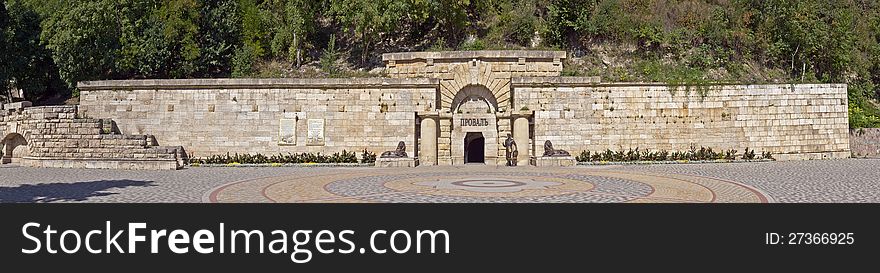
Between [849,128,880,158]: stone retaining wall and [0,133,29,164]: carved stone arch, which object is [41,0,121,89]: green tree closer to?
[0,133,29,164]: carved stone arch

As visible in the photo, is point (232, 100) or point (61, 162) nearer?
point (61, 162)

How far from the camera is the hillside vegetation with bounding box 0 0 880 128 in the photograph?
2788cm

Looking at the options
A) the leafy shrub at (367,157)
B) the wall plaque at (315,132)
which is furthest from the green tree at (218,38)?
the leafy shrub at (367,157)

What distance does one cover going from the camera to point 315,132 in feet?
81.8

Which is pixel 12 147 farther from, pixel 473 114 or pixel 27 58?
pixel 473 114

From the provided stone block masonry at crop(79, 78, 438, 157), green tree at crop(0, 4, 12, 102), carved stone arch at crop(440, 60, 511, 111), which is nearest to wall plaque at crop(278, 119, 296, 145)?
stone block masonry at crop(79, 78, 438, 157)

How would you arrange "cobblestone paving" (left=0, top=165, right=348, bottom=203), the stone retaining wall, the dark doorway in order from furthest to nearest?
the dark doorway
the stone retaining wall
"cobblestone paving" (left=0, top=165, right=348, bottom=203)

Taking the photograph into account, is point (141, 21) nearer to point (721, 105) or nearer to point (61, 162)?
point (61, 162)

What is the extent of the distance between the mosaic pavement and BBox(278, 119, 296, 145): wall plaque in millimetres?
7457

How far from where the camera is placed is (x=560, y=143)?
2461cm

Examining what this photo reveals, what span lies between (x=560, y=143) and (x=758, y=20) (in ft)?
42.5

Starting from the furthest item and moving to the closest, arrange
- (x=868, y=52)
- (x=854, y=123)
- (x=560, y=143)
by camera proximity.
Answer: (x=868, y=52), (x=854, y=123), (x=560, y=143)

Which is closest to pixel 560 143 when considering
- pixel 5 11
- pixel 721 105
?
pixel 721 105

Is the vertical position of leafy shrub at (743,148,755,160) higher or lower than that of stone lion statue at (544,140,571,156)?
lower
